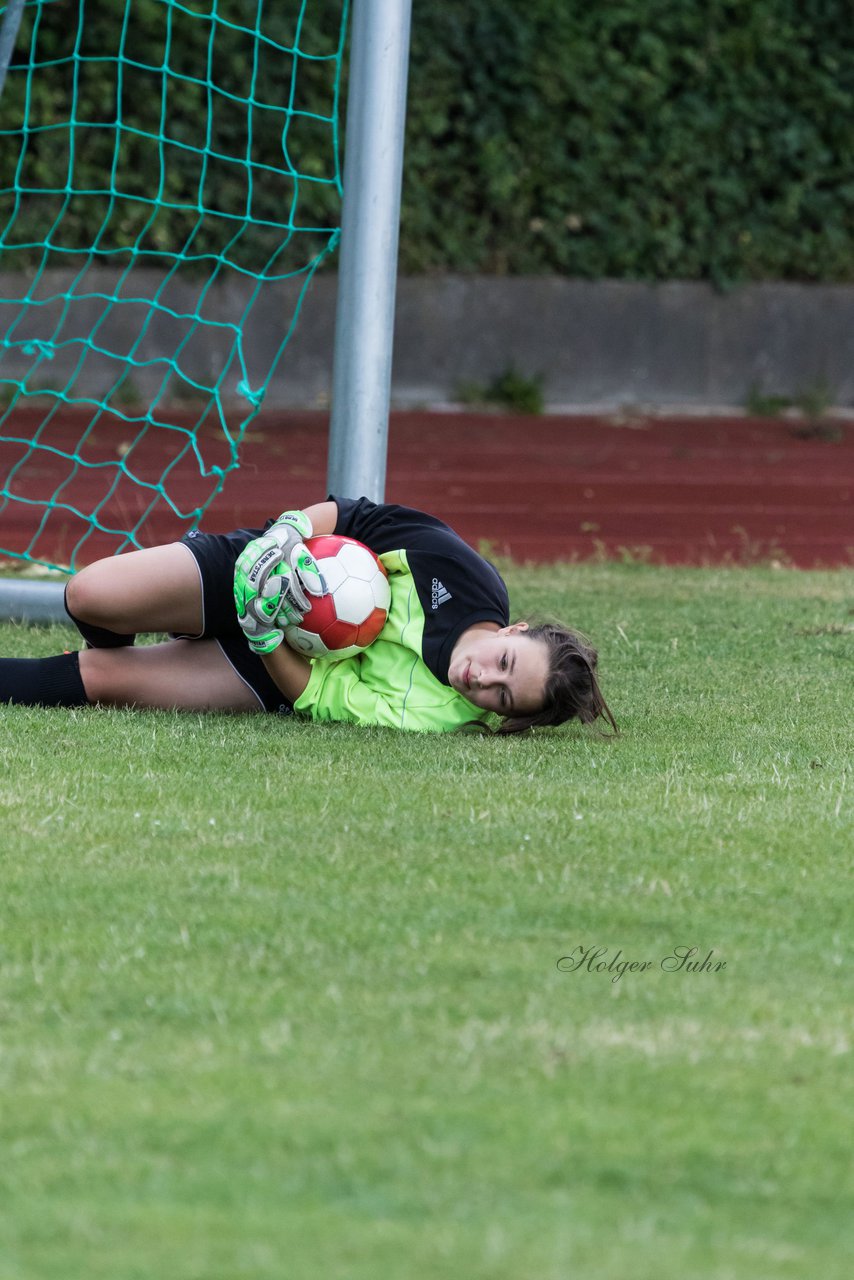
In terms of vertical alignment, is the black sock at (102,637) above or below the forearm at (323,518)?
below

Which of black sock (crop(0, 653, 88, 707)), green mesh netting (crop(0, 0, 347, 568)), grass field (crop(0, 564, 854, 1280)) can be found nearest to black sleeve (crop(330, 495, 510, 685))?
grass field (crop(0, 564, 854, 1280))

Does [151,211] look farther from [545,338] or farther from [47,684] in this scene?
[47,684]

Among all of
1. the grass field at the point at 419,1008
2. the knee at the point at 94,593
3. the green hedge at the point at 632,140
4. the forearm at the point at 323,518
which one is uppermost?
the green hedge at the point at 632,140

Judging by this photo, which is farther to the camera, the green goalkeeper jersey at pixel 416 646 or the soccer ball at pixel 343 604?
the green goalkeeper jersey at pixel 416 646

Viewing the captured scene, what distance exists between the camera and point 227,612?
396cm

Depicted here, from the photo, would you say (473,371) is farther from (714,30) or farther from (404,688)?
(404,688)

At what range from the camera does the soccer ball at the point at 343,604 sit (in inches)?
149

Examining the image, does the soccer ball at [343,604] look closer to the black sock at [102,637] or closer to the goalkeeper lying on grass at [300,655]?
the goalkeeper lying on grass at [300,655]

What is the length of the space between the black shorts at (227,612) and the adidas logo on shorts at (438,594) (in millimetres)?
430

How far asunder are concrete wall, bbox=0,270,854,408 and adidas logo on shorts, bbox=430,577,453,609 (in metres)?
7.81

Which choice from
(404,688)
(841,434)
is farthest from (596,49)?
(404,688)

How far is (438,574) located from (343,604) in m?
0.28
